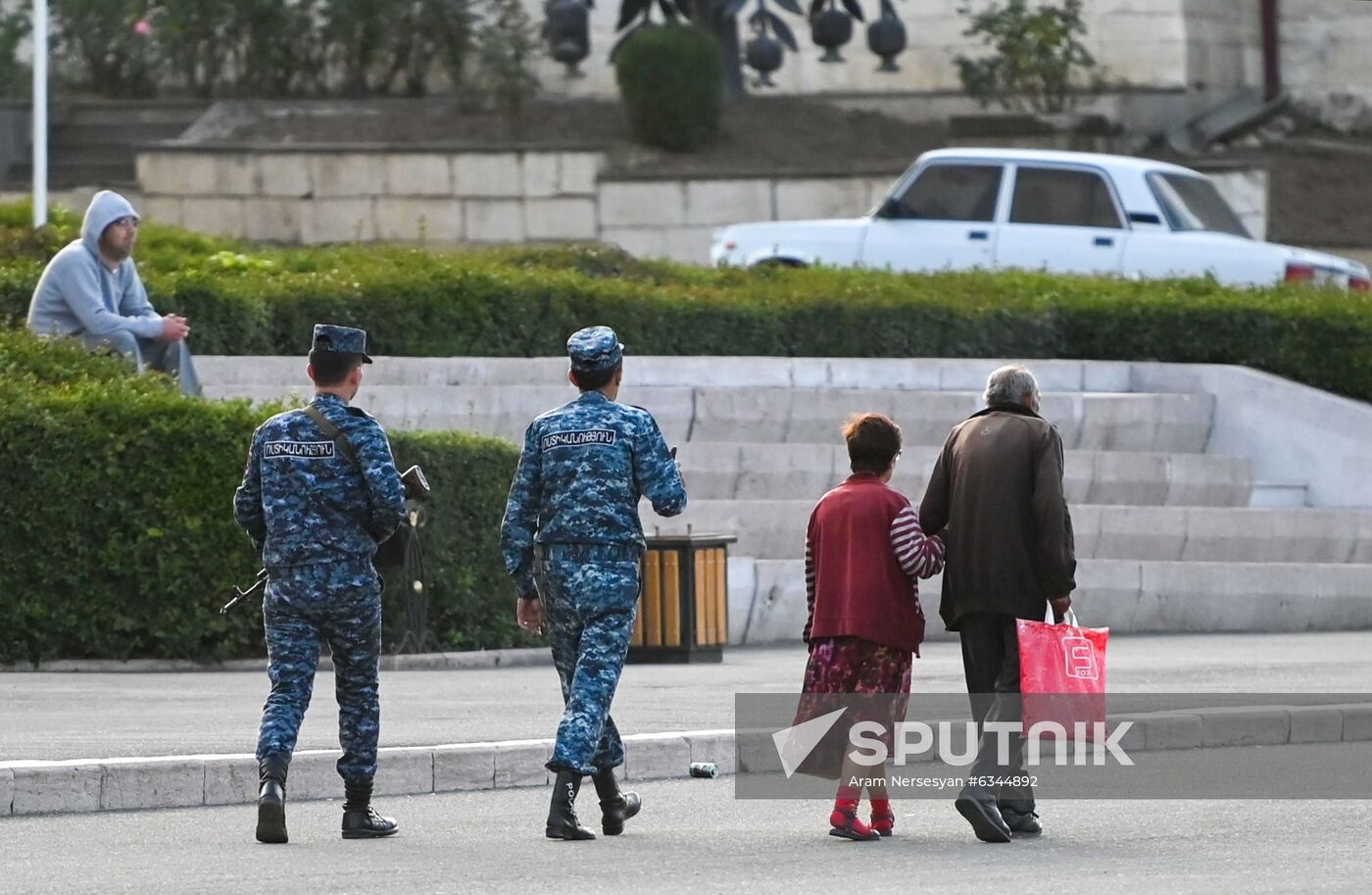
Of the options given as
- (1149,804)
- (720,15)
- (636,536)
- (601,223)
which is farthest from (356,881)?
(720,15)

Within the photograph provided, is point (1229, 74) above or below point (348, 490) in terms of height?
above

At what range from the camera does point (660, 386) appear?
59.3 ft

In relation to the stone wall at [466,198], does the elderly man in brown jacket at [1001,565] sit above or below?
below

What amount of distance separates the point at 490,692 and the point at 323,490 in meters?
4.35

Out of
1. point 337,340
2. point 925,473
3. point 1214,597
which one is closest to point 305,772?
point 337,340

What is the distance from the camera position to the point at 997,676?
29.0 feet

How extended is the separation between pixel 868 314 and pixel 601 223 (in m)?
8.27

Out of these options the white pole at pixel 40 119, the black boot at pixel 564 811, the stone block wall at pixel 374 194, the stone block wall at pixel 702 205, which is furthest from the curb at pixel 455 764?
the stone block wall at pixel 374 194

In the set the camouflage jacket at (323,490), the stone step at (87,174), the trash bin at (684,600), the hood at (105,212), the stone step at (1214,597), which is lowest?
the stone step at (1214,597)

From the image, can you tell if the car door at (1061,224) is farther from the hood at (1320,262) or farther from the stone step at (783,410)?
the stone step at (783,410)

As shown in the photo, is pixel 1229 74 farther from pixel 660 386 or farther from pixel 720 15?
pixel 660 386

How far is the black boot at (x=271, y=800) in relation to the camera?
8562 mm

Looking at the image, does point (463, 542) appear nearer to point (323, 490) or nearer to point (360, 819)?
point (360, 819)

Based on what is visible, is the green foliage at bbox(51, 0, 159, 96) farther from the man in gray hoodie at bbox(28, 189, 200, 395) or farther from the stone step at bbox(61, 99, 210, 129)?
the man in gray hoodie at bbox(28, 189, 200, 395)
